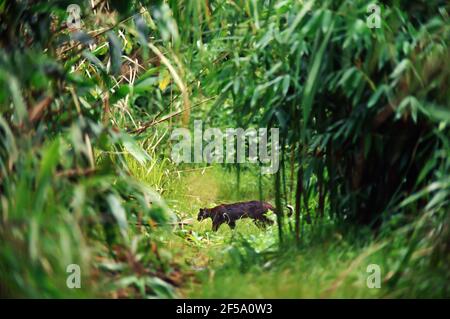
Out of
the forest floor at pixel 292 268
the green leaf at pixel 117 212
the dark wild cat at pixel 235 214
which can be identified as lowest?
the dark wild cat at pixel 235 214

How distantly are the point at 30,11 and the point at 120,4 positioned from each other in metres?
0.40

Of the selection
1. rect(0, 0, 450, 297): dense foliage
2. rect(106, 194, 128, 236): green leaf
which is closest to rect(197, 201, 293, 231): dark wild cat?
rect(0, 0, 450, 297): dense foliage

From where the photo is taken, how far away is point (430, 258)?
105 inches

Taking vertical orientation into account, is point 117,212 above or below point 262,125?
below

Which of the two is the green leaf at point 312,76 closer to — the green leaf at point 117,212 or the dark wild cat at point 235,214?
the green leaf at point 117,212

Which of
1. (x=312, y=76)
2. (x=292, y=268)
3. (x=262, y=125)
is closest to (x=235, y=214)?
(x=262, y=125)

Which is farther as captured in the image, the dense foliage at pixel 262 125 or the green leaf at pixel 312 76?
the green leaf at pixel 312 76

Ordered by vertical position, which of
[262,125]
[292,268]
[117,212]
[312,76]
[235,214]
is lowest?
[235,214]

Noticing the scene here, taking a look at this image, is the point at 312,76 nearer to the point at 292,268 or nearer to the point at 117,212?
the point at 292,268

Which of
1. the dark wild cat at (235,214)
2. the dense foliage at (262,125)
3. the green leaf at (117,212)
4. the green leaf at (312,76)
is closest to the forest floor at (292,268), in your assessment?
the dense foliage at (262,125)

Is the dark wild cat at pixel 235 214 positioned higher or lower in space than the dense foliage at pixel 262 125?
lower

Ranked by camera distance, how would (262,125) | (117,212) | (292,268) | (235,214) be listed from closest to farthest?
(117,212), (292,268), (262,125), (235,214)

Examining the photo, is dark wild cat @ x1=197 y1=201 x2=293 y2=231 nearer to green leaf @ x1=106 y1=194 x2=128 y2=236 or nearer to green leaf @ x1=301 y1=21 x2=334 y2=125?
green leaf @ x1=301 y1=21 x2=334 y2=125
